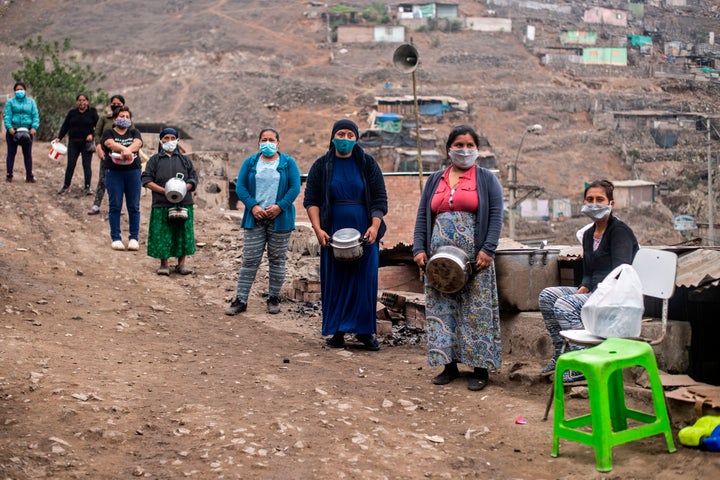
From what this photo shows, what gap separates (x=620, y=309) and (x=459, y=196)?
172cm

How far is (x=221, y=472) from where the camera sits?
4418 millimetres

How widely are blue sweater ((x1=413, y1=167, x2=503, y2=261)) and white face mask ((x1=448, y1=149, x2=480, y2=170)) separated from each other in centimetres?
12

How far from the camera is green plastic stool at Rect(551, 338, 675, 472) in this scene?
14.1 ft

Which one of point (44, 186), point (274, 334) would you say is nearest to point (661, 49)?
point (44, 186)

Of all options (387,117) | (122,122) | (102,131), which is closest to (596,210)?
(122,122)

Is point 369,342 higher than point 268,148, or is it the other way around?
point 268,148

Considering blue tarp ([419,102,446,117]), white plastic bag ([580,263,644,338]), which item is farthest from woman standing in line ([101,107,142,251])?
blue tarp ([419,102,446,117])

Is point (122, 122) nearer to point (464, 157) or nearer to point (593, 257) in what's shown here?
point (464, 157)

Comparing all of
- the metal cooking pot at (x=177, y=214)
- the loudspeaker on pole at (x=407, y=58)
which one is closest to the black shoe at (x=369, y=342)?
the metal cooking pot at (x=177, y=214)

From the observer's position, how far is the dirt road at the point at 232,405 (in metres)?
4.53

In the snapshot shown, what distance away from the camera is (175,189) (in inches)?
391

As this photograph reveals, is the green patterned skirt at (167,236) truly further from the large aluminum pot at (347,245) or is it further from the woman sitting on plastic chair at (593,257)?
the woman sitting on plastic chair at (593,257)

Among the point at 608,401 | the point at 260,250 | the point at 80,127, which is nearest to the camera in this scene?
the point at 608,401

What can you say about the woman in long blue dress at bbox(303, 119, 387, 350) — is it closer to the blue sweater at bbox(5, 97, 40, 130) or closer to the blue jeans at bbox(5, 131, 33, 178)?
the blue sweater at bbox(5, 97, 40, 130)
